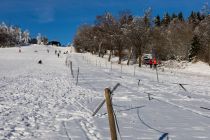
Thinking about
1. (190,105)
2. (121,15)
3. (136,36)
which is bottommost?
(190,105)

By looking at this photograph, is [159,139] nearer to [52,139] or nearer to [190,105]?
[52,139]

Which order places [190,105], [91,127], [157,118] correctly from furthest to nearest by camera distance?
[190,105]
[157,118]
[91,127]

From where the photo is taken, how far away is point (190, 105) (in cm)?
1666

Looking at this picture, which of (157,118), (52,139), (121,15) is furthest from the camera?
(121,15)

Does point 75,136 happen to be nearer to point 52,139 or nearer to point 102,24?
point 52,139

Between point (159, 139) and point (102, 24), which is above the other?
point (102, 24)

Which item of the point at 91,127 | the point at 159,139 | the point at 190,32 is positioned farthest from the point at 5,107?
the point at 190,32

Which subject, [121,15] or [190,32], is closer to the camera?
[121,15]

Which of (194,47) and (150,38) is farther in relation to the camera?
(194,47)

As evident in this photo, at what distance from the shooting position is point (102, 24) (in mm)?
74750

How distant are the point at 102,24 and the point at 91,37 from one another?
3057cm

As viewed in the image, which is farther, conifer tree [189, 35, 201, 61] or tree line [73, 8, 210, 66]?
conifer tree [189, 35, 201, 61]

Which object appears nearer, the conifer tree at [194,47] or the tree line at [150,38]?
the tree line at [150,38]

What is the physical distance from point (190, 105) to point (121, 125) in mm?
6381
